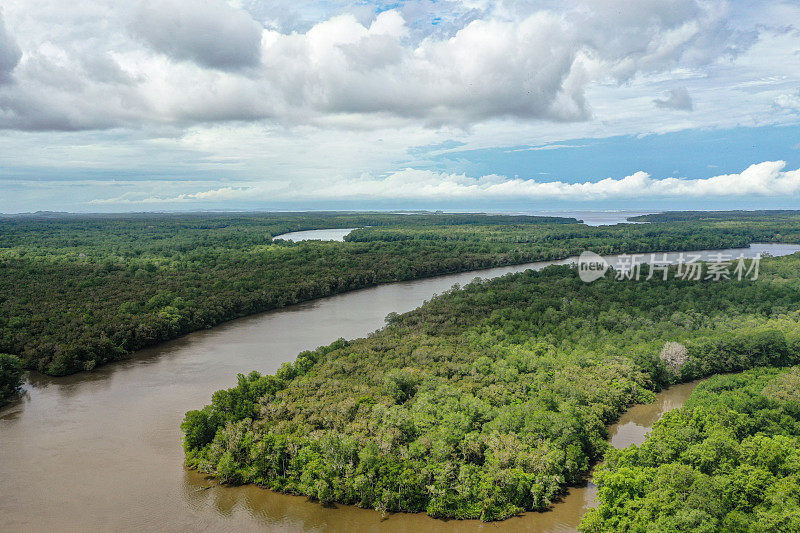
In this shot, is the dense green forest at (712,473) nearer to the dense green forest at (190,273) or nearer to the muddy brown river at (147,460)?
the muddy brown river at (147,460)

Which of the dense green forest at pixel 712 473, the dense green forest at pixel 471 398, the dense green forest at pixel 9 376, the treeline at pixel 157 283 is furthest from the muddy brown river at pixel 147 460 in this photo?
the treeline at pixel 157 283

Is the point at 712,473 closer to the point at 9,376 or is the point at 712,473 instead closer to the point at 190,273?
the point at 9,376

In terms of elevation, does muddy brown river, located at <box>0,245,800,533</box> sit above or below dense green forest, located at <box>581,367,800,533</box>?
below

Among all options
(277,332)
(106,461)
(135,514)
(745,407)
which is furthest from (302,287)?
(745,407)

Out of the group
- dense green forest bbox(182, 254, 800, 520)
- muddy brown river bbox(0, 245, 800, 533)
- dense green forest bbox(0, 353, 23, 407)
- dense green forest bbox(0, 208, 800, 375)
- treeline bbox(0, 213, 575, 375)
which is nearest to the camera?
muddy brown river bbox(0, 245, 800, 533)

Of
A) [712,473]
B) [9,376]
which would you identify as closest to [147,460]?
[9,376]

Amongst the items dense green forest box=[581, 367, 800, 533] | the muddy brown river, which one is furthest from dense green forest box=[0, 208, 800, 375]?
dense green forest box=[581, 367, 800, 533]

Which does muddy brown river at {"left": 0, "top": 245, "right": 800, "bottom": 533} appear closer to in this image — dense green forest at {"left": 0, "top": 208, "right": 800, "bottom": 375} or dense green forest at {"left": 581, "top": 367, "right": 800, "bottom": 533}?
dense green forest at {"left": 581, "top": 367, "right": 800, "bottom": 533}
